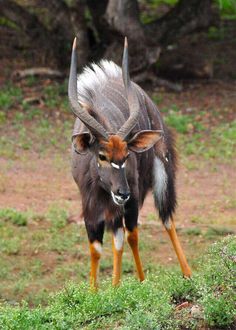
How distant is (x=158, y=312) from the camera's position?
5.19 metres

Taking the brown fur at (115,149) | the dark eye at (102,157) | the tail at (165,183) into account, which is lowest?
the tail at (165,183)

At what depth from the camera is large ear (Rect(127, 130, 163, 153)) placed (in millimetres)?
7238

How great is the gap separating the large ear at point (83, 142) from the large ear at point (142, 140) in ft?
1.00

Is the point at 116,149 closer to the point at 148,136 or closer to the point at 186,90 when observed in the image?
the point at 148,136

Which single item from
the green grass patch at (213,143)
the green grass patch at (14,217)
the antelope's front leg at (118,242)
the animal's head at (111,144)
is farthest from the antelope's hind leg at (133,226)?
the green grass patch at (213,143)

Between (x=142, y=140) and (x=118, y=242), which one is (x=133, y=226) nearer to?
(x=118, y=242)

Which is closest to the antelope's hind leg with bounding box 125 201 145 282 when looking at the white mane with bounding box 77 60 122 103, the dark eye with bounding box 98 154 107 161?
the dark eye with bounding box 98 154 107 161

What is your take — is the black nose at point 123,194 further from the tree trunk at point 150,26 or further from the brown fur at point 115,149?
the tree trunk at point 150,26

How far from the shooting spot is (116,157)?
276 inches

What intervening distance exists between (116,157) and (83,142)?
30 cm

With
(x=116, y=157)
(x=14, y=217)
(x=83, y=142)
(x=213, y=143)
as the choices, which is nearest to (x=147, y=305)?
(x=116, y=157)

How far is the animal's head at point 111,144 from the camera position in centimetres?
698

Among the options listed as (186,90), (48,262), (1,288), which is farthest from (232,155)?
(1,288)

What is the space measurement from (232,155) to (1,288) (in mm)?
4441
